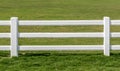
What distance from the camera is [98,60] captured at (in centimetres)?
1047

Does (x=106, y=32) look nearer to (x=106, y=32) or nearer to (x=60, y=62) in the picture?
(x=106, y=32)

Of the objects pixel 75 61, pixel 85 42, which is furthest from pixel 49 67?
pixel 85 42

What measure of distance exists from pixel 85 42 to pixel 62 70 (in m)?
7.29
